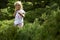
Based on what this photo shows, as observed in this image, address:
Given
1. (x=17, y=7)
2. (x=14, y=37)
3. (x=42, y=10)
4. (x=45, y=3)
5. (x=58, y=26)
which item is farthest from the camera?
(x=45, y=3)

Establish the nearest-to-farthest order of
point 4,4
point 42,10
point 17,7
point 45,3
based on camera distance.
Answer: point 17,7 < point 42,10 < point 45,3 < point 4,4

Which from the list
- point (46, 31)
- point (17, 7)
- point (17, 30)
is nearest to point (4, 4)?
point (17, 7)

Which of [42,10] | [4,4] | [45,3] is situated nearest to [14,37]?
[42,10]

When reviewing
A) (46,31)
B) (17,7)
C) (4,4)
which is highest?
(46,31)

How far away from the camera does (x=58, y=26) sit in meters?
4.28

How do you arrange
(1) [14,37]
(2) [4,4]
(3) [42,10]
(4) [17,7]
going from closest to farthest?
(1) [14,37] → (4) [17,7] → (3) [42,10] → (2) [4,4]

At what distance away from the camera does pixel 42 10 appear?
12.2 meters

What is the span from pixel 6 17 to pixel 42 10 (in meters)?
2.47

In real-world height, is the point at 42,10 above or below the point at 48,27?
below

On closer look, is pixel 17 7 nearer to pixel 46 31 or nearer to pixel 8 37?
pixel 8 37

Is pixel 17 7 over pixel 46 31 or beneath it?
beneath

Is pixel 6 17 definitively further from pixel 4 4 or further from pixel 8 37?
pixel 8 37

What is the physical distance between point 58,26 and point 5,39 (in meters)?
1.86

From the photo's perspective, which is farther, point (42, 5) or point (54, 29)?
point (42, 5)
